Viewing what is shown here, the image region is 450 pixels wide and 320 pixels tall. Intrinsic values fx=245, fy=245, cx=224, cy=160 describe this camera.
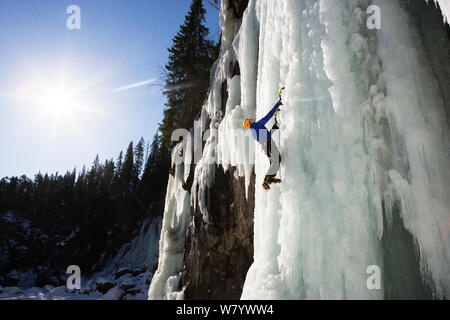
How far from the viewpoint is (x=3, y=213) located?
109 ft

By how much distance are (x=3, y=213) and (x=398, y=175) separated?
44738mm

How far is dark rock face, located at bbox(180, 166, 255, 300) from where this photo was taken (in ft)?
19.9

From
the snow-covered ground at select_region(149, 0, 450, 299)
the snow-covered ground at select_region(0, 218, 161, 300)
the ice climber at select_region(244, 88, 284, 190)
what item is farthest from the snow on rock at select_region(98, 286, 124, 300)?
the ice climber at select_region(244, 88, 284, 190)

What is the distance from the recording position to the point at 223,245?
645cm

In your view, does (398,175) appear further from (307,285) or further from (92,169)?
(92,169)

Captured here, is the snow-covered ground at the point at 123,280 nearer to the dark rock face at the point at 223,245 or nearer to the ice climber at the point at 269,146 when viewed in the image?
the dark rock face at the point at 223,245

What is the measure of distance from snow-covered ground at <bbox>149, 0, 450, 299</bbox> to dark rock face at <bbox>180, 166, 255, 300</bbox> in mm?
2994

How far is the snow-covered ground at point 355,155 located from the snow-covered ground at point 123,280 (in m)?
15.9

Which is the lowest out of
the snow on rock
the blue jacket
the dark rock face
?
the snow on rock

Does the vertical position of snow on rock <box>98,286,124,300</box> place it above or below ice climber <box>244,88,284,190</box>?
below

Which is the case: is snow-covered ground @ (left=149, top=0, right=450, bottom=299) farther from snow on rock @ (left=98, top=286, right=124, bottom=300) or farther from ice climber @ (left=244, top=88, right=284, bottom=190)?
snow on rock @ (left=98, top=286, right=124, bottom=300)

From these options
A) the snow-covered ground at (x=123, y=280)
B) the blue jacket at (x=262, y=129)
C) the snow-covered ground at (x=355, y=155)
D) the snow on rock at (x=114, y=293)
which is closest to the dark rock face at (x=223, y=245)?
the blue jacket at (x=262, y=129)

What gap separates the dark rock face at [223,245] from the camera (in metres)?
6.05
